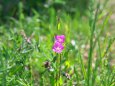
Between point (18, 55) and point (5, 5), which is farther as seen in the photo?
point (5, 5)

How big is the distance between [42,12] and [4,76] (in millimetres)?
2123

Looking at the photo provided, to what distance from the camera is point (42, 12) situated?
3.94 metres

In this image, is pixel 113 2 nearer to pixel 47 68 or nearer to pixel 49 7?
pixel 49 7

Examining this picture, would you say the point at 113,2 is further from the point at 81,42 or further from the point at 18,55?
the point at 18,55

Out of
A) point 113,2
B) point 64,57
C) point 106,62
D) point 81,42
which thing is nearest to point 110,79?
point 106,62

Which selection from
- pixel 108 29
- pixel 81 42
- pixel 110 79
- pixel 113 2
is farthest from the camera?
pixel 113 2

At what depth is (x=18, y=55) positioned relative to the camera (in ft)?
6.53

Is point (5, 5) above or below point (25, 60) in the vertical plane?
above

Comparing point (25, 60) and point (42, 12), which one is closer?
point (25, 60)

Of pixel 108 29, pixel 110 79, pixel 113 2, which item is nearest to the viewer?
pixel 110 79

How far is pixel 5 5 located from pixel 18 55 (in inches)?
83.1

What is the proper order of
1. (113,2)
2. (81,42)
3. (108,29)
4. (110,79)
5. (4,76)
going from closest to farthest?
(4,76)
(110,79)
(81,42)
(108,29)
(113,2)

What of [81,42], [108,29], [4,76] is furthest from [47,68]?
[108,29]

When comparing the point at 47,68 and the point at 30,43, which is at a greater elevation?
the point at 30,43
